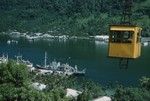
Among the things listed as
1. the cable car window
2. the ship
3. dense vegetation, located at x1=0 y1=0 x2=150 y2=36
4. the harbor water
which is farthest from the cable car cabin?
dense vegetation, located at x1=0 y1=0 x2=150 y2=36

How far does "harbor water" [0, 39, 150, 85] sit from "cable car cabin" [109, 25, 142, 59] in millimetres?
53949

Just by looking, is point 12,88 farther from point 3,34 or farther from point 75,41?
point 3,34

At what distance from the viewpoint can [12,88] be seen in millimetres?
19109

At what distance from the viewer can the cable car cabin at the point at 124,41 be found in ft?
49.4

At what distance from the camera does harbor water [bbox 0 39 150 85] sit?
279 feet

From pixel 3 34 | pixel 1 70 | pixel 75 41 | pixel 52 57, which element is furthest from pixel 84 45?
pixel 1 70

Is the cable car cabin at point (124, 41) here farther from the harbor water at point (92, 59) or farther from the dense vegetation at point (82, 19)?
the dense vegetation at point (82, 19)

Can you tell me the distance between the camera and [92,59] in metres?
110

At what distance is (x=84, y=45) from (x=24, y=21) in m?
57.6

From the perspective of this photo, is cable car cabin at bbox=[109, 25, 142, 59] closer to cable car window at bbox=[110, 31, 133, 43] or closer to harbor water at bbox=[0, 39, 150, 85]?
cable car window at bbox=[110, 31, 133, 43]

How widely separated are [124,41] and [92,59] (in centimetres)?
9447

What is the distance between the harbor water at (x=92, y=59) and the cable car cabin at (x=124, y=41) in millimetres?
53949

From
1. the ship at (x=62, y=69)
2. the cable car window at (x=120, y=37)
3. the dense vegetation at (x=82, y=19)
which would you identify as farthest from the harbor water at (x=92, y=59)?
the cable car window at (x=120, y=37)

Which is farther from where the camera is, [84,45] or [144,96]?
[84,45]
